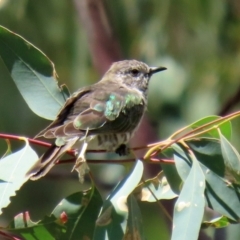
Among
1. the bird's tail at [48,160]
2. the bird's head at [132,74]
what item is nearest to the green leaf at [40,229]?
the bird's tail at [48,160]

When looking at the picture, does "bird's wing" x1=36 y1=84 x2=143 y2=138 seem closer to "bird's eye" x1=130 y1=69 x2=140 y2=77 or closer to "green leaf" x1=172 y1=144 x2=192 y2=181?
"green leaf" x1=172 y1=144 x2=192 y2=181

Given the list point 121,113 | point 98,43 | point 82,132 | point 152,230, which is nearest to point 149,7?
point 98,43

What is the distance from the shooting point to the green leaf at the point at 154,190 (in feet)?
7.79

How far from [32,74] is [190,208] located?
31.6 inches

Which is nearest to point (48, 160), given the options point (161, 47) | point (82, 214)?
point (82, 214)

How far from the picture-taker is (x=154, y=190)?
2.41 m

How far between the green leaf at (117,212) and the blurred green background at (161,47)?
6.59 ft

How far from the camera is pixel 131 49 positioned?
4613 mm

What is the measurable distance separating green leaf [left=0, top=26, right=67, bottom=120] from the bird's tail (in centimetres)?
25

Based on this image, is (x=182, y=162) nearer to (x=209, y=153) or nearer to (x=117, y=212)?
(x=209, y=153)

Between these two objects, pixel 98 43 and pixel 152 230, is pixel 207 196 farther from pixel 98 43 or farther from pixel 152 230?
pixel 152 230

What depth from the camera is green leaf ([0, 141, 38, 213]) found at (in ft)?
6.84

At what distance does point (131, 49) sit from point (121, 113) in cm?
197

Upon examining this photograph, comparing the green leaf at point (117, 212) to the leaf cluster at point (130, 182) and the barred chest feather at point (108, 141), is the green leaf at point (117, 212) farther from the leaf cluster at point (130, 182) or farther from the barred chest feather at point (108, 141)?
the barred chest feather at point (108, 141)
